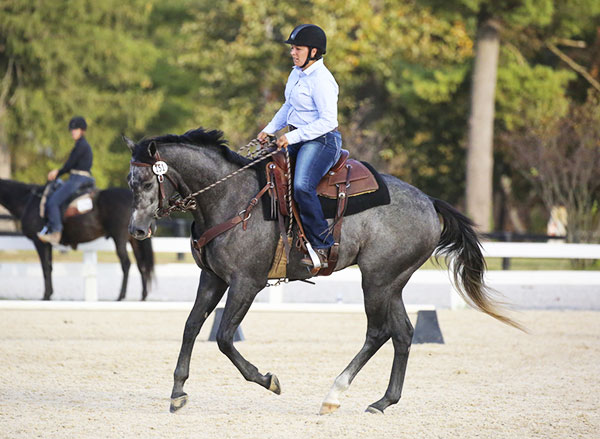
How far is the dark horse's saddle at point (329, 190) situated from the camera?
6.98 m

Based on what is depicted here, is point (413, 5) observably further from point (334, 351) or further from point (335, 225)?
point (335, 225)

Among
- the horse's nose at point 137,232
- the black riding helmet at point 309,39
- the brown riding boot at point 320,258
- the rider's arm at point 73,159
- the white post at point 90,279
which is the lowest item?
the white post at point 90,279

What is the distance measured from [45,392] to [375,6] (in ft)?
94.7

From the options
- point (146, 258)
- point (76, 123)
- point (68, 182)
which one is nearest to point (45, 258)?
point (68, 182)

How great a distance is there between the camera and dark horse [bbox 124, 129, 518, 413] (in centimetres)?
677

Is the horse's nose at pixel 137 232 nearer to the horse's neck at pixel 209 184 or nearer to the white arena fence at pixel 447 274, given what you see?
the horse's neck at pixel 209 184

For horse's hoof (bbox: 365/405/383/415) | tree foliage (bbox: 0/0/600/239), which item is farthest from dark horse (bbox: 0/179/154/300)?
tree foliage (bbox: 0/0/600/239)

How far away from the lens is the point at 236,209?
6961 millimetres

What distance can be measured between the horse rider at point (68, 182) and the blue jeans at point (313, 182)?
25.5ft

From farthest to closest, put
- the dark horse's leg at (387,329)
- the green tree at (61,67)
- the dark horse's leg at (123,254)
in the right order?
the green tree at (61,67)
the dark horse's leg at (123,254)
the dark horse's leg at (387,329)

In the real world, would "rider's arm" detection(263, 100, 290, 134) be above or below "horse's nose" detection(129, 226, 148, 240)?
above

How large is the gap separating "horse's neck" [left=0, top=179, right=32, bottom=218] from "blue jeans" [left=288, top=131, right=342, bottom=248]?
940cm

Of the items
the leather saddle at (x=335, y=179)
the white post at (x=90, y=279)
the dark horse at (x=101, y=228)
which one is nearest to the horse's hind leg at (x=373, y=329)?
the leather saddle at (x=335, y=179)

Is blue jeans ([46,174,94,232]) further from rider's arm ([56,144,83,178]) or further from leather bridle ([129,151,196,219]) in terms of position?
leather bridle ([129,151,196,219])
